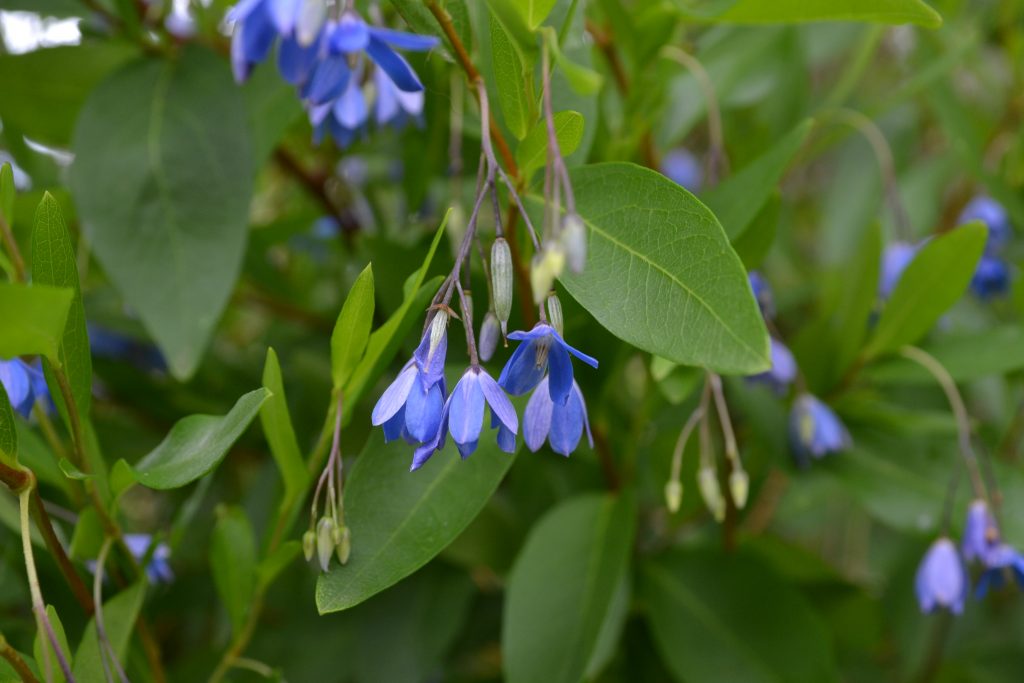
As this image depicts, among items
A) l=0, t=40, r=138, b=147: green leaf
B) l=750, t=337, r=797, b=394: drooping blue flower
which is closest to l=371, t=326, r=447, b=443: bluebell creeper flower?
l=750, t=337, r=797, b=394: drooping blue flower

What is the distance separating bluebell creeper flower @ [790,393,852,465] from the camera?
1.23 meters

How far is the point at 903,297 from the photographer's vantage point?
3.83 ft

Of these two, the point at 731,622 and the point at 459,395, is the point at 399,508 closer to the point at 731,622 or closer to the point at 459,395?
the point at 459,395

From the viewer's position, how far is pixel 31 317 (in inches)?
26.3

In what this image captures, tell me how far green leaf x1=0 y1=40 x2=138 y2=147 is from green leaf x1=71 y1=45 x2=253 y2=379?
99 millimetres

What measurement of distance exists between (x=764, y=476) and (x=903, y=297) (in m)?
0.35

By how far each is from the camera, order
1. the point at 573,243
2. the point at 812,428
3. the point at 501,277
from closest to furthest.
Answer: the point at 573,243
the point at 501,277
the point at 812,428

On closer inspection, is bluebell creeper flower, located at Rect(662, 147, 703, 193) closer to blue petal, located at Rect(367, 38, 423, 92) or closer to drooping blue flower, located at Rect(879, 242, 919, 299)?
drooping blue flower, located at Rect(879, 242, 919, 299)

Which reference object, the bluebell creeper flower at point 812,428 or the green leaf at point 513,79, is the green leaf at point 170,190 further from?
the bluebell creeper flower at point 812,428

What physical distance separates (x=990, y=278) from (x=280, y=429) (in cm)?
119

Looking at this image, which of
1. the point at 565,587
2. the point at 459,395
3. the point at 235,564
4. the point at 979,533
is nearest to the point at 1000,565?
the point at 979,533

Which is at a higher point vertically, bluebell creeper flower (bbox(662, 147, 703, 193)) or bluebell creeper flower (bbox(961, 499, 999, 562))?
bluebell creeper flower (bbox(961, 499, 999, 562))

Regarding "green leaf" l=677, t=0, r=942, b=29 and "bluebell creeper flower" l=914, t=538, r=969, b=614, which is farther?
"bluebell creeper flower" l=914, t=538, r=969, b=614

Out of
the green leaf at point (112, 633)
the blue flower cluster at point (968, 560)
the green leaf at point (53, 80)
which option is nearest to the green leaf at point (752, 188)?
the blue flower cluster at point (968, 560)
